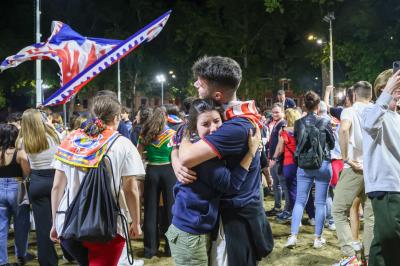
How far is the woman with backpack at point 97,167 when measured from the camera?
3.47 metres

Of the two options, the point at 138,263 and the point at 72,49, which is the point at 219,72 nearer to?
the point at 138,263

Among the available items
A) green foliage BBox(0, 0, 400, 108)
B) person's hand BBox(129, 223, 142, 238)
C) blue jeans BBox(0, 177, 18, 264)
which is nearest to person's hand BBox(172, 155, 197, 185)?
person's hand BBox(129, 223, 142, 238)

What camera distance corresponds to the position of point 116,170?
11.6ft

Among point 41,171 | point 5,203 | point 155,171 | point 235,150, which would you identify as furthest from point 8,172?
point 235,150

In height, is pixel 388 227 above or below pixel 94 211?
below

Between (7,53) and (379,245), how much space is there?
3264 cm

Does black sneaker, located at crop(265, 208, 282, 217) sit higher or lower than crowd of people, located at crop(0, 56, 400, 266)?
lower

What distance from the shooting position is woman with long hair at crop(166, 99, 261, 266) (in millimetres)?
2660

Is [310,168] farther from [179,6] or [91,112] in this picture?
[179,6]

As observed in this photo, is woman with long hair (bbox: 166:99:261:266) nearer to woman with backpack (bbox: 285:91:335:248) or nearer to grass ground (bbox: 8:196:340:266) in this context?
grass ground (bbox: 8:196:340:266)

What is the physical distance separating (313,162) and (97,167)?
12.4 ft

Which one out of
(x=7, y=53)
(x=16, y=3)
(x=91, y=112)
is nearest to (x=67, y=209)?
(x=91, y=112)

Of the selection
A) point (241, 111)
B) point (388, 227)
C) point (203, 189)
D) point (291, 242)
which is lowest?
point (291, 242)

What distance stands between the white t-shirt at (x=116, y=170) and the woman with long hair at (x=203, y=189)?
3.07ft
